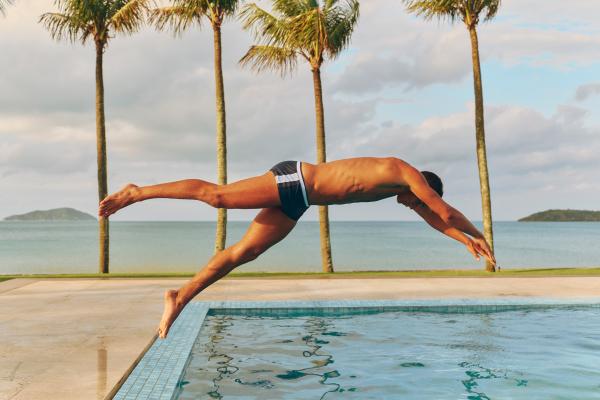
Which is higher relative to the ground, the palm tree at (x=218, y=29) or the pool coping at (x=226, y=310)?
the palm tree at (x=218, y=29)

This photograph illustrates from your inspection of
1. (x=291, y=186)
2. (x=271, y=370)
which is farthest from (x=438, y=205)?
(x=271, y=370)

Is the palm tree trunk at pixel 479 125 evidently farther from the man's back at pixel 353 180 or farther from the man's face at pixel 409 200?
the man's back at pixel 353 180


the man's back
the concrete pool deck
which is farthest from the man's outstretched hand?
the concrete pool deck

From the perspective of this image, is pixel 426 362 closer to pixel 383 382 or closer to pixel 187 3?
pixel 383 382

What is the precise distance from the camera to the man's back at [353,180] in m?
6.04

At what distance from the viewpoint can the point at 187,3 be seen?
21.2 m

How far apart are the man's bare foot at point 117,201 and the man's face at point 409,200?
2.51 metres

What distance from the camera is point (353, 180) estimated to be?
606cm

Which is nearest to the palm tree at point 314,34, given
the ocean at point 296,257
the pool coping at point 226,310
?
the pool coping at point 226,310

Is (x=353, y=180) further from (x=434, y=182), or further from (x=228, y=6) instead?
(x=228, y=6)

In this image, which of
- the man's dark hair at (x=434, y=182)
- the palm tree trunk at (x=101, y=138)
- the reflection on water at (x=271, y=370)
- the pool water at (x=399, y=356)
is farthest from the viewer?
the palm tree trunk at (x=101, y=138)

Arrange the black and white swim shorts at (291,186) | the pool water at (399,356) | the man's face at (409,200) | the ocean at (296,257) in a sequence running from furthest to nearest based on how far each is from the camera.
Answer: the ocean at (296,257) → the pool water at (399,356) → the man's face at (409,200) → the black and white swim shorts at (291,186)

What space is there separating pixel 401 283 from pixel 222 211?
23.5 feet

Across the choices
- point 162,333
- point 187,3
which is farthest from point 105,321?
point 187,3
